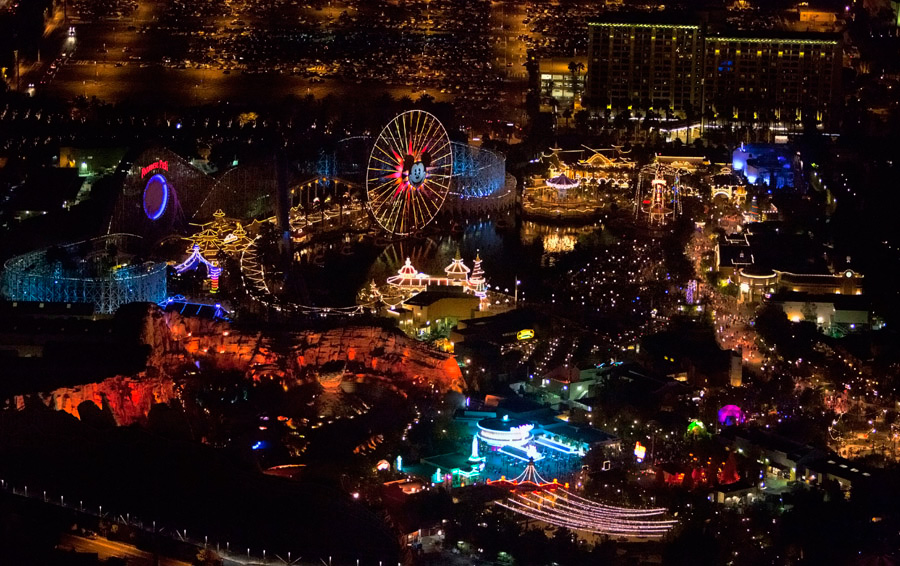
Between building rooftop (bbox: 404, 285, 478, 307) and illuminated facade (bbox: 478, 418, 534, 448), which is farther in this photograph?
building rooftop (bbox: 404, 285, 478, 307)

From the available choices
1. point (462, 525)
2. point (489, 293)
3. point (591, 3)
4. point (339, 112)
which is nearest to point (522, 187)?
point (339, 112)

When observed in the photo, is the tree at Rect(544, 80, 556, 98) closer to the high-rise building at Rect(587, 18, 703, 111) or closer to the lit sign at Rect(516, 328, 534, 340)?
the high-rise building at Rect(587, 18, 703, 111)

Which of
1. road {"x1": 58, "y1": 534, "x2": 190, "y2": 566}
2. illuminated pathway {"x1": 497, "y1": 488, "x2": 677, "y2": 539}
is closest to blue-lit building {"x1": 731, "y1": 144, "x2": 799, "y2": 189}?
illuminated pathway {"x1": 497, "y1": 488, "x2": 677, "y2": 539}

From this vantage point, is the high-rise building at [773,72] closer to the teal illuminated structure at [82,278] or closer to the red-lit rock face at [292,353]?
the teal illuminated structure at [82,278]

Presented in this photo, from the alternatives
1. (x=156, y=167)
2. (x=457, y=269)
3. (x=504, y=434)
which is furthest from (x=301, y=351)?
(x=156, y=167)

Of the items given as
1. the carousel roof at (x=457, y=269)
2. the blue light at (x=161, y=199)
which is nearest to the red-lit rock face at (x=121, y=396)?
the blue light at (x=161, y=199)

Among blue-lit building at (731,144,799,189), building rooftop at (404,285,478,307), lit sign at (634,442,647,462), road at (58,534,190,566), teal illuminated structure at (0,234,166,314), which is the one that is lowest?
blue-lit building at (731,144,799,189)

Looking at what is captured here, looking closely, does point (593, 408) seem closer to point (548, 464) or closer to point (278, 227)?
point (548, 464)
